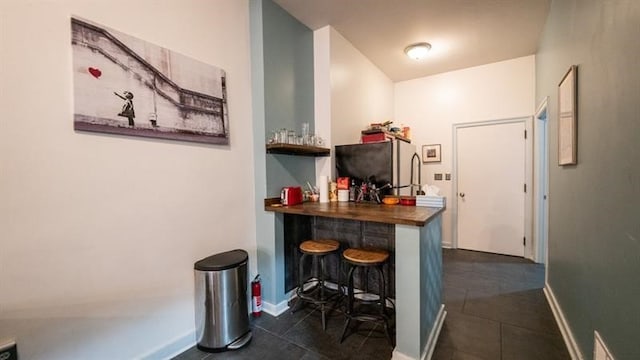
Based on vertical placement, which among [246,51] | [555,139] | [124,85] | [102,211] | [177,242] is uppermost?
[246,51]

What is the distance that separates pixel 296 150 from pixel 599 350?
235 cm

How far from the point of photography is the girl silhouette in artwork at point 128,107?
59.1 inches

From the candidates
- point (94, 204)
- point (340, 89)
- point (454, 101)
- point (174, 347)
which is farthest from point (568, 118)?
point (174, 347)

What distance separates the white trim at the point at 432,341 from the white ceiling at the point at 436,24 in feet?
9.37

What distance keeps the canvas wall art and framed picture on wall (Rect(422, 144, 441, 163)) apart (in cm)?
337

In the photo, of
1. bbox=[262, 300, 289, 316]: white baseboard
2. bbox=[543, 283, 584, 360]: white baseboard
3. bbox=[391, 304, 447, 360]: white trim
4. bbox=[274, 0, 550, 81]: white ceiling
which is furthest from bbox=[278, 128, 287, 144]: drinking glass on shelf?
bbox=[543, 283, 584, 360]: white baseboard

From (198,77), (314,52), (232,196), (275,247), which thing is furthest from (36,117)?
(314,52)

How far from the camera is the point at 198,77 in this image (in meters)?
1.89

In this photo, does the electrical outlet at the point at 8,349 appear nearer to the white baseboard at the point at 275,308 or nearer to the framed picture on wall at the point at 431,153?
the white baseboard at the point at 275,308

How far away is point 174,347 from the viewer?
68.7 inches

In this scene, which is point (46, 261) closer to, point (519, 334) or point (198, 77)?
point (198, 77)

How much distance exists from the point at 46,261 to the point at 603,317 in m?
2.82

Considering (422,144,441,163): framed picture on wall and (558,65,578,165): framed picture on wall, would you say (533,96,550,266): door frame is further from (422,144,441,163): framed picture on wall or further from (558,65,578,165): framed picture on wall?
(558,65,578,165): framed picture on wall

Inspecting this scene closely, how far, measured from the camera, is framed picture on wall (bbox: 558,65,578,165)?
164 cm
